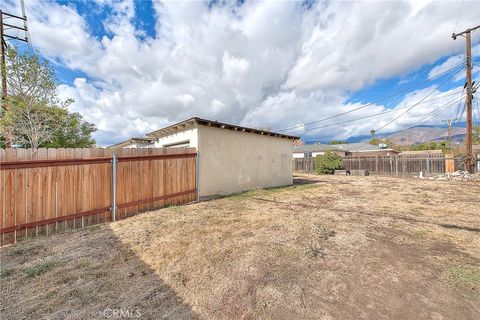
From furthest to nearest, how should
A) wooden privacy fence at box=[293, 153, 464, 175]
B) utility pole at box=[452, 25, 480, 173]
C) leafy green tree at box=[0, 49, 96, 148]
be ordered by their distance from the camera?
wooden privacy fence at box=[293, 153, 464, 175] < utility pole at box=[452, 25, 480, 173] < leafy green tree at box=[0, 49, 96, 148]

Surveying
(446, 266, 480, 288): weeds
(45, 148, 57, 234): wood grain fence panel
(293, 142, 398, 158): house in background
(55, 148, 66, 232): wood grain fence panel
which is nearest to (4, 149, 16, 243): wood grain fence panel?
(45, 148, 57, 234): wood grain fence panel

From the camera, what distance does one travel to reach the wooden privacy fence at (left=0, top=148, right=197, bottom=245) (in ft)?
12.7

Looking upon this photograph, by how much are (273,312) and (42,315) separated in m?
2.29

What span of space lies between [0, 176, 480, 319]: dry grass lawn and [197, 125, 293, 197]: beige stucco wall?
3.10m

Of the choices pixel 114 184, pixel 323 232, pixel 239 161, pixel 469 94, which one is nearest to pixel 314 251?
pixel 323 232

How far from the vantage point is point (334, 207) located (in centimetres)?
669

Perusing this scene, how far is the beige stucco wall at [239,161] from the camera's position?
26.5ft

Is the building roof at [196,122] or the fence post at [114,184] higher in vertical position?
the building roof at [196,122]

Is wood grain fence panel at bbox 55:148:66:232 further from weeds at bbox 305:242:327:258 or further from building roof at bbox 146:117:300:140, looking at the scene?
weeds at bbox 305:242:327:258

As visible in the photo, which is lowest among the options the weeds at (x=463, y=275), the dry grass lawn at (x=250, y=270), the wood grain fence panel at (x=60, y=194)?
the weeds at (x=463, y=275)

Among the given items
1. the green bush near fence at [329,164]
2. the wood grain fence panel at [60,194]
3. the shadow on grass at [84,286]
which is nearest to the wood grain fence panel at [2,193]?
the shadow on grass at [84,286]

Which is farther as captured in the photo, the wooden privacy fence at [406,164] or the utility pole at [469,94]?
the wooden privacy fence at [406,164]

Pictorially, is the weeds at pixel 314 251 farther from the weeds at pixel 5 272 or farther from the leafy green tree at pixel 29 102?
the leafy green tree at pixel 29 102

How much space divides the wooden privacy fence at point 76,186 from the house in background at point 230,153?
64.4 inches
